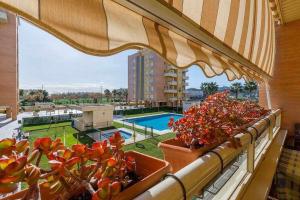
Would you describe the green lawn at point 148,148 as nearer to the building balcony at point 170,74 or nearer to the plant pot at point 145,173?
the plant pot at point 145,173

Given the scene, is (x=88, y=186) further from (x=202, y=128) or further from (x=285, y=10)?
(x=285, y=10)

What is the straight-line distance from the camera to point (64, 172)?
Result: 1.94ft

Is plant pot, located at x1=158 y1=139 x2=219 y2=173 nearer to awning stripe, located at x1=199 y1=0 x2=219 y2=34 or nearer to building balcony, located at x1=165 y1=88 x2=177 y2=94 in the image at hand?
awning stripe, located at x1=199 y1=0 x2=219 y2=34

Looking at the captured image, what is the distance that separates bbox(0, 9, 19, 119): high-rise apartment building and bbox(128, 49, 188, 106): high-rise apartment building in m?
20.1

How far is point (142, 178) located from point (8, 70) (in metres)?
19.7

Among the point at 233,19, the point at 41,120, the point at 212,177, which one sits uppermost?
the point at 233,19

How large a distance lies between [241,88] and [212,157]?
164ft

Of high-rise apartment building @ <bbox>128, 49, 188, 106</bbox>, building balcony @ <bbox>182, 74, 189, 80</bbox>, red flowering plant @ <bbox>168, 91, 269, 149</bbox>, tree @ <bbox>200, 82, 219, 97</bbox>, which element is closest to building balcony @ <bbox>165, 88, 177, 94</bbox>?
high-rise apartment building @ <bbox>128, 49, 188, 106</bbox>

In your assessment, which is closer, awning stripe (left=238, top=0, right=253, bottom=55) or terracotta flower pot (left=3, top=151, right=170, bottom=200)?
terracotta flower pot (left=3, top=151, right=170, bottom=200)

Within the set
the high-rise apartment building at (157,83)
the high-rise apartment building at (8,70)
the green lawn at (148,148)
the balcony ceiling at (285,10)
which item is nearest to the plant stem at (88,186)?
the balcony ceiling at (285,10)

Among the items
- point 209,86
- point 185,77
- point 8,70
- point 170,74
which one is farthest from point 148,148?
point 209,86

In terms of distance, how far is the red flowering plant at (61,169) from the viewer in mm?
465

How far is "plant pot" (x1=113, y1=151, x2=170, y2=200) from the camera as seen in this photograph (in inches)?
28.4

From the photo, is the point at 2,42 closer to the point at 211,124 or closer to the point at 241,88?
the point at 211,124
